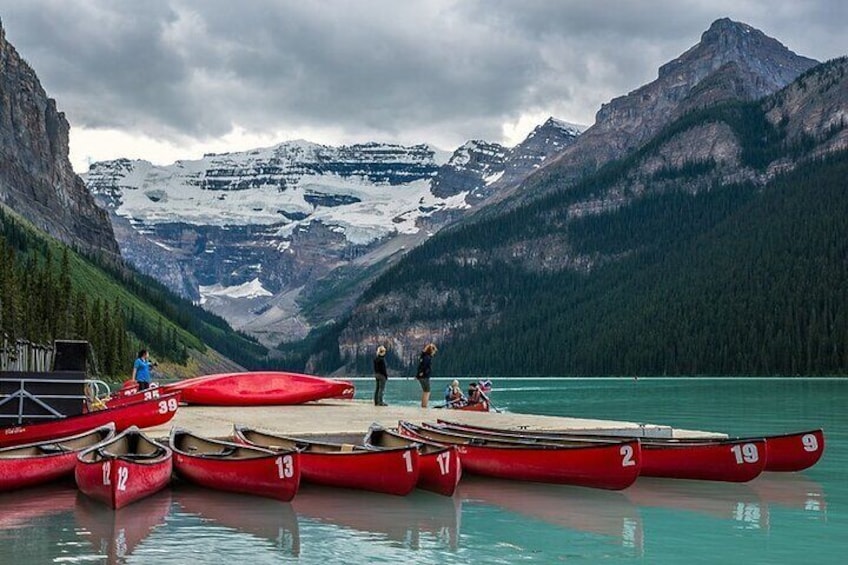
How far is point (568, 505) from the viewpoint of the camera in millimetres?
29094

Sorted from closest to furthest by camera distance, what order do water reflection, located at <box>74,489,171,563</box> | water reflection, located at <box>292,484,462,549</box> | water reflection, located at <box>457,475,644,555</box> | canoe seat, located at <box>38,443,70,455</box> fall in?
water reflection, located at <box>74,489,171,563</box>
water reflection, located at <box>292,484,462,549</box>
water reflection, located at <box>457,475,644,555</box>
canoe seat, located at <box>38,443,70,455</box>

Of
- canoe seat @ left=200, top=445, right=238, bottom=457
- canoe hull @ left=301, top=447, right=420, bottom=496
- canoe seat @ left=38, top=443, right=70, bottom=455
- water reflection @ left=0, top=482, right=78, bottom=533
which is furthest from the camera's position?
canoe seat @ left=38, top=443, right=70, bottom=455

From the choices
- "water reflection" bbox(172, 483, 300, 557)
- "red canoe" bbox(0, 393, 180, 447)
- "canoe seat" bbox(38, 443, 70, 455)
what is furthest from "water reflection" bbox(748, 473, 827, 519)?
"canoe seat" bbox(38, 443, 70, 455)

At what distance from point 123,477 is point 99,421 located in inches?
368

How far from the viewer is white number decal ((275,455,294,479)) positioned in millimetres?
27812

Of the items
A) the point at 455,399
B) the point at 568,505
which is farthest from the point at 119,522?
the point at 455,399

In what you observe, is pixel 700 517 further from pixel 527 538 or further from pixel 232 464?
pixel 232 464

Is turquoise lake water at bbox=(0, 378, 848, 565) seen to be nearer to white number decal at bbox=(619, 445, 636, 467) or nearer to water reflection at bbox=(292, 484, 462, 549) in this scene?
water reflection at bbox=(292, 484, 462, 549)

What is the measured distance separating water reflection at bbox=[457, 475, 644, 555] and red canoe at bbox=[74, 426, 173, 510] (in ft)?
28.4

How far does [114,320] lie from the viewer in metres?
180

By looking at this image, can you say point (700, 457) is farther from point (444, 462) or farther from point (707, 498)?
point (444, 462)

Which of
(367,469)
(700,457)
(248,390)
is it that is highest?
(248,390)

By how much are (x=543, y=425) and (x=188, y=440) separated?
45.6 ft

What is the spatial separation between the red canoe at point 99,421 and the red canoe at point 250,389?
12768mm
